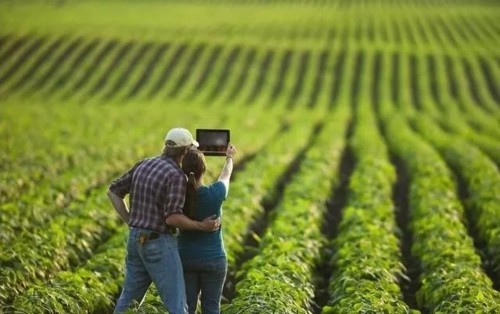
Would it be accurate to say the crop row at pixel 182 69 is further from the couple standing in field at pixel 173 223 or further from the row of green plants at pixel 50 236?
the couple standing in field at pixel 173 223

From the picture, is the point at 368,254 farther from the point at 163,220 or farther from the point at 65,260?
the point at 163,220

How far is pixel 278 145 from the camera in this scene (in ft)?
92.0

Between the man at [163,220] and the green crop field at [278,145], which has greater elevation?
Answer: the green crop field at [278,145]

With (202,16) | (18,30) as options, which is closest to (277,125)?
Answer: (18,30)

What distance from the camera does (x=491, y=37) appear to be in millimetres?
72125

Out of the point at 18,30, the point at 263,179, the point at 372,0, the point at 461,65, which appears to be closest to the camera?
the point at 263,179

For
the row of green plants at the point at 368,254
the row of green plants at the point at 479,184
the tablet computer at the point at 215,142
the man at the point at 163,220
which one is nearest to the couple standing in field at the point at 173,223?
the man at the point at 163,220

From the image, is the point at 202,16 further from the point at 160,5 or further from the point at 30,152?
the point at 30,152

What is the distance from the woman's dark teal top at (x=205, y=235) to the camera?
808 centimetres

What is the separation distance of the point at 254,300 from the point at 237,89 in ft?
150

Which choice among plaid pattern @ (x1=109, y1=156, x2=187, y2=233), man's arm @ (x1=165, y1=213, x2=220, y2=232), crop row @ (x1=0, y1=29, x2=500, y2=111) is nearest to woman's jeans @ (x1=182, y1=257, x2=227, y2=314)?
man's arm @ (x1=165, y1=213, x2=220, y2=232)

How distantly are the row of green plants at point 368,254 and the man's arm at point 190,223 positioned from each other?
2.28 metres

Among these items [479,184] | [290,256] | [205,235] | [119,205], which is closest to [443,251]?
[290,256]

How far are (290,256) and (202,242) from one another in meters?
3.65
